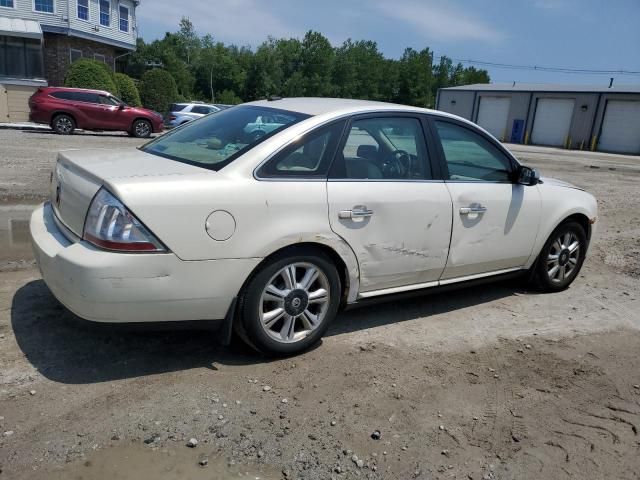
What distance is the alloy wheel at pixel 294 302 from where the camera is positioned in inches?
135

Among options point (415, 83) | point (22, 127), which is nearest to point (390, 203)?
point (22, 127)

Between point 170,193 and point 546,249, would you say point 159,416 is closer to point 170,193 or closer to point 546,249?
point 170,193

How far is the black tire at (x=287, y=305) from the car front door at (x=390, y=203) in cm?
24

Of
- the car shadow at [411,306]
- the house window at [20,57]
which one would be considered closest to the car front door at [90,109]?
the house window at [20,57]

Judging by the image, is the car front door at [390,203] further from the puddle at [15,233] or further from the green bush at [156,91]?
the green bush at [156,91]

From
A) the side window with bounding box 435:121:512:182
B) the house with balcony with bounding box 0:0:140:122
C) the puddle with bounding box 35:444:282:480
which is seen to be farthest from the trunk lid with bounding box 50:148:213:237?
the house with balcony with bounding box 0:0:140:122

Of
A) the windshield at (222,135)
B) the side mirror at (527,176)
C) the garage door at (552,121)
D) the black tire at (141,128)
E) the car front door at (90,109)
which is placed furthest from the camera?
the garage door at (552,121)

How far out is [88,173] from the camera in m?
3.26

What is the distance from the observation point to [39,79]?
1126 inches

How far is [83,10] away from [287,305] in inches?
1334

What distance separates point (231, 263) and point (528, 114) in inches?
1740

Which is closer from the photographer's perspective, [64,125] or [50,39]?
[64,125]

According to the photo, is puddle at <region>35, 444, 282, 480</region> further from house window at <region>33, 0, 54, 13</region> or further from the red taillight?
house window at <region>33, 0, 54, 13</region>

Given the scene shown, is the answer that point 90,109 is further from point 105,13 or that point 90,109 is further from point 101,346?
point 101,346
